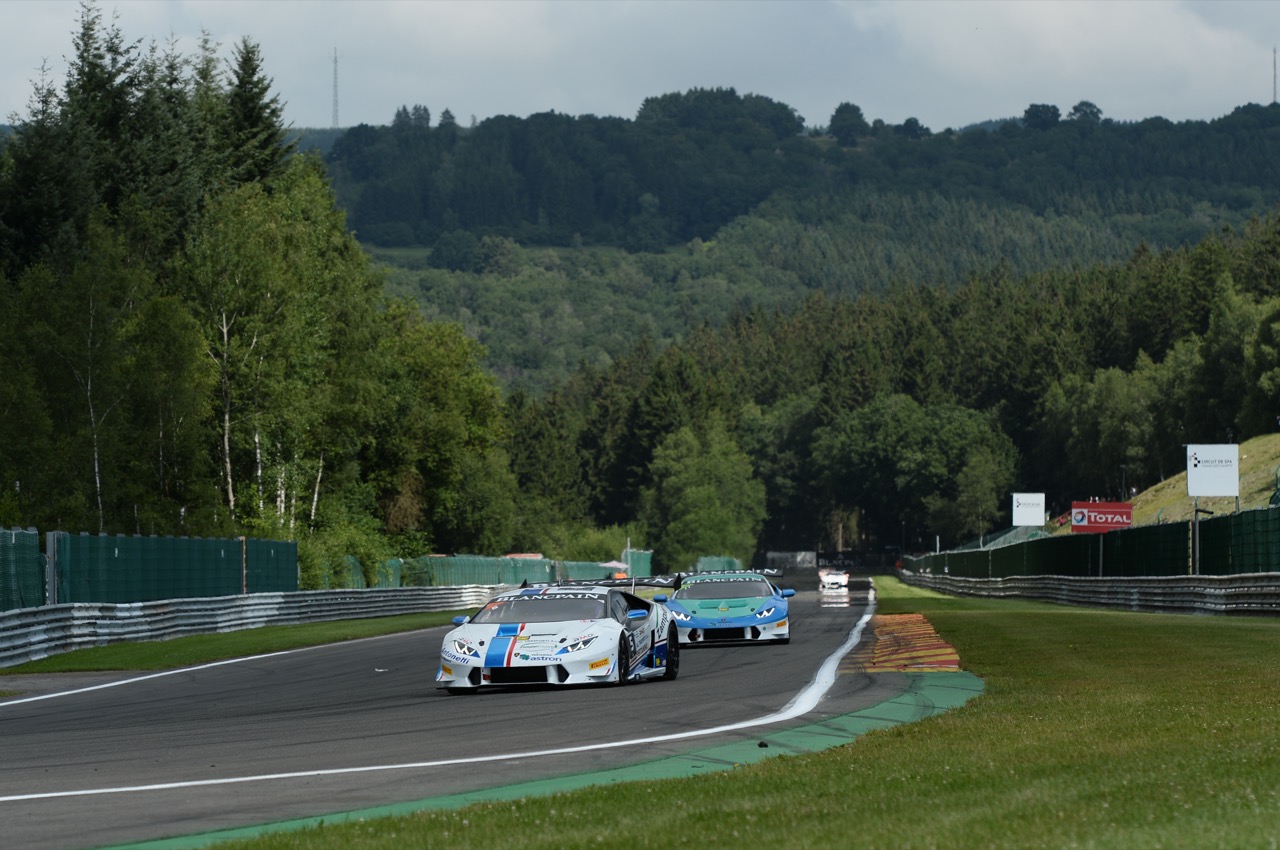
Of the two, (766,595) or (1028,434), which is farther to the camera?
(1028,434)

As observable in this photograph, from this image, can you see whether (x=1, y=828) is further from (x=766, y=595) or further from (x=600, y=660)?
(x=766, y=595)

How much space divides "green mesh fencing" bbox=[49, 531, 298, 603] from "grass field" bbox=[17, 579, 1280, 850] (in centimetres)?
2131

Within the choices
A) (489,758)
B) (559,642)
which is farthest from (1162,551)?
(489,758)

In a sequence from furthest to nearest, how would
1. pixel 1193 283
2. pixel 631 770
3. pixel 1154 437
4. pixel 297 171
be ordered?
pixel 1193 283, pixel 1154 437, pixel 297 171, pixel 631 770

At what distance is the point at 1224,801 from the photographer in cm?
793

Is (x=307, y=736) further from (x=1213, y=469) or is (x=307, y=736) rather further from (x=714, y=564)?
(x=714, y=564)

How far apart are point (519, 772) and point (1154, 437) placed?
132 metres

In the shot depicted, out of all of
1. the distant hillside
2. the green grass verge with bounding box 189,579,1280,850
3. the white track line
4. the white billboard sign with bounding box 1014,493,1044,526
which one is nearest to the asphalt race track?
the white track line

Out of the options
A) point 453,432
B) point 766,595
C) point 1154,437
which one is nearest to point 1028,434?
point 1154,437

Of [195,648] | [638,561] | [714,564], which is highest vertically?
[195,648]

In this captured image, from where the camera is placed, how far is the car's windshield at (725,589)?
1068 inches

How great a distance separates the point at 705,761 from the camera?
35.9ft

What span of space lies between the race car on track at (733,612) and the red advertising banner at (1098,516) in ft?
177

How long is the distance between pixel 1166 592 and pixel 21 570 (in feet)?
83.8
